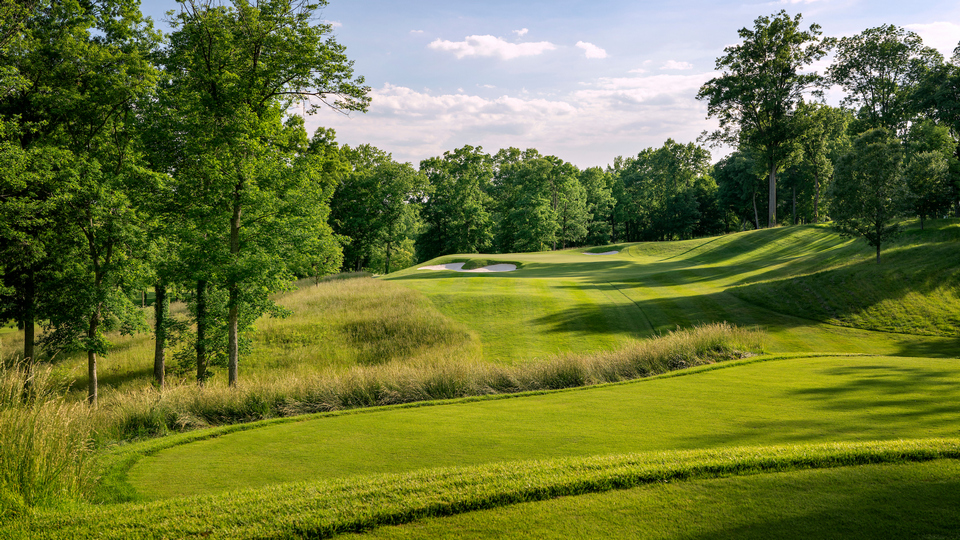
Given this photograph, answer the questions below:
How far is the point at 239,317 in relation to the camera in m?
16.7

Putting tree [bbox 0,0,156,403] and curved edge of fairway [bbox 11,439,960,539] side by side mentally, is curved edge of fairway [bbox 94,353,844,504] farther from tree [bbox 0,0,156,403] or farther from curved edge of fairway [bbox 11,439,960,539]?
tree [bbox 0,0,156,403]

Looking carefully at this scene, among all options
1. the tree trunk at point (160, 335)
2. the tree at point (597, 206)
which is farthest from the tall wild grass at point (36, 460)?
the tree at point (597, 206)

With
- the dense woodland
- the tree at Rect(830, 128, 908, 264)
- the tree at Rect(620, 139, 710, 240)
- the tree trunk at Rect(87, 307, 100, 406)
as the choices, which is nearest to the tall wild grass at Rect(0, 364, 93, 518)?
the dense woodland

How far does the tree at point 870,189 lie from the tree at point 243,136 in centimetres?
2243

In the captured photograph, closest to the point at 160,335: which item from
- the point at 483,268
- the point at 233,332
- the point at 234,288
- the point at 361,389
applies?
the point at 233,332

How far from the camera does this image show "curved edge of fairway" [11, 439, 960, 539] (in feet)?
13.1

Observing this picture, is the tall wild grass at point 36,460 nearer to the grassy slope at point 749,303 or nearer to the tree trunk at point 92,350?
the tree trunk at point 92,350

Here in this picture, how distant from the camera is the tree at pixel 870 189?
2150cm

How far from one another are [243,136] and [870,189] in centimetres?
2513

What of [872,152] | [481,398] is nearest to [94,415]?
[481,398]

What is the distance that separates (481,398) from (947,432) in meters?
6.76

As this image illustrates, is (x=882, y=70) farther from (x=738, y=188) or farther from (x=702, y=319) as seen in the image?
(x=702, y=319)

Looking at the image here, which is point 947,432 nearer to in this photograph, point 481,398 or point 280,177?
point 481,398

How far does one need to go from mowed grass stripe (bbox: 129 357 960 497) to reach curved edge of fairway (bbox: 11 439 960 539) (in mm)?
703
